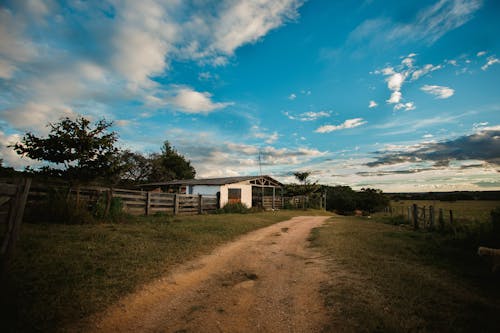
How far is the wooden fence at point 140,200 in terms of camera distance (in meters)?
11.0

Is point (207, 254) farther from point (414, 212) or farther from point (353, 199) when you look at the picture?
point (353, 199)

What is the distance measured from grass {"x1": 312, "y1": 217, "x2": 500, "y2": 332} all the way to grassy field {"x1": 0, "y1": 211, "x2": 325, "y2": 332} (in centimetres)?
379

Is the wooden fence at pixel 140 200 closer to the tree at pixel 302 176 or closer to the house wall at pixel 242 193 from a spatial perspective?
the house wall at pixel 242 193

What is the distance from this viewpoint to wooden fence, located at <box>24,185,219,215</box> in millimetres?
11047

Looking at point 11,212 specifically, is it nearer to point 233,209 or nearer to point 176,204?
point 176,204

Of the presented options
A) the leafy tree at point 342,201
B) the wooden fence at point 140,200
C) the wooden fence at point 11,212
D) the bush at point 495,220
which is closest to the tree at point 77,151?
the wooden fence at point 140,200

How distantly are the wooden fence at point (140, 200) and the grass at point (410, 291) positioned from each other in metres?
11.4

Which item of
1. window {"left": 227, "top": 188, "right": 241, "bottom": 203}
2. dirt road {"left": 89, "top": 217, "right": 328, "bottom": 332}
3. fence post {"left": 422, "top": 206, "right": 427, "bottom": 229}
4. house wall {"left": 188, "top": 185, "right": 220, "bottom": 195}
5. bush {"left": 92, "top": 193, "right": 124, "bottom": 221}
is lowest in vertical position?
dirt road {"left": 89, "top": 217, "right": 328, "bottom": 332}

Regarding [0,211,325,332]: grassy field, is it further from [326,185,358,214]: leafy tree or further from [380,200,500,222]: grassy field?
[326,185,358,214]: leafy tree

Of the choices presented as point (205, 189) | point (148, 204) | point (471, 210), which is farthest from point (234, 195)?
point (471, 210)

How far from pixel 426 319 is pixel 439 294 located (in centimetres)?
122

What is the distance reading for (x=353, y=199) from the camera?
4400cm

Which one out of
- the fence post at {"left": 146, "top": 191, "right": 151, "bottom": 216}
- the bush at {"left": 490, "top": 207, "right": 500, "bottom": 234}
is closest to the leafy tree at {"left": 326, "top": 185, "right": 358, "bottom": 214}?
the fence post at {"left": 146, "top": 191, "right": 151, "bottom": 216}

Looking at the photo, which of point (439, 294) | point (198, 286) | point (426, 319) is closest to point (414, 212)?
point (439, 294)
